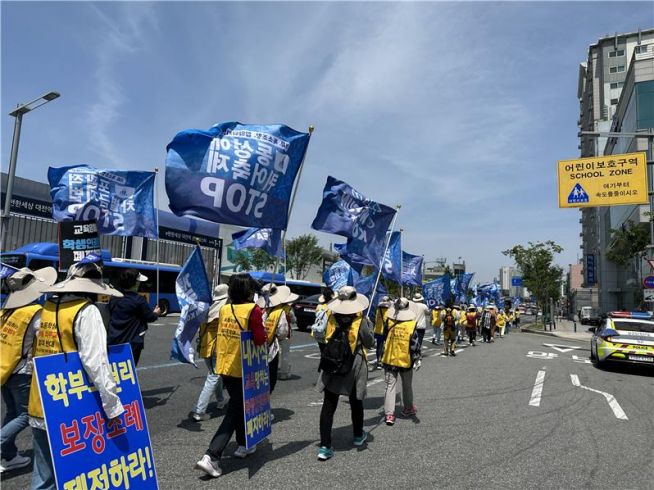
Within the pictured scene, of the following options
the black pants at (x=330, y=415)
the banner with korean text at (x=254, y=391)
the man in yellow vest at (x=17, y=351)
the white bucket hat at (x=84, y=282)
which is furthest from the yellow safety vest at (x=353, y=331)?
the man in yellow vest at (x=17, y=351)

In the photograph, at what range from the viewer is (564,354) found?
1714cm

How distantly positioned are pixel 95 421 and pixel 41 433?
339 millimetres

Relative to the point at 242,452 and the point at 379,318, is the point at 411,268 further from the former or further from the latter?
the point at 242,452

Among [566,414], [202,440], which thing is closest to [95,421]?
[202,440]

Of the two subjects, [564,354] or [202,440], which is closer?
[202,440]

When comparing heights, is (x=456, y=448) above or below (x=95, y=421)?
below

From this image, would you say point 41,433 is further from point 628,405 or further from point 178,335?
point 628,405

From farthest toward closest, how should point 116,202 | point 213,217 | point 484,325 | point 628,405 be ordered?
point 484,325
point 116,202
point 628,405
point 213,217

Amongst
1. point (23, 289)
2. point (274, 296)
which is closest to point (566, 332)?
point (274, 296)

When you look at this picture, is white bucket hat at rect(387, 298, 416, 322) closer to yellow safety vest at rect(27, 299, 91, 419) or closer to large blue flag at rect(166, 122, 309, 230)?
large blue flag at rect(166, 122, 309, 230)

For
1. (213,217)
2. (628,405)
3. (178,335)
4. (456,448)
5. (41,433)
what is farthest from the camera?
(628,405)

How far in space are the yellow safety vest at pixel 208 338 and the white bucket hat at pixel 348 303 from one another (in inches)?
77.9

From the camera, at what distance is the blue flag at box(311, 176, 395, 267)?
8836 mm

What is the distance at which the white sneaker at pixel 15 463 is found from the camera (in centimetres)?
439
